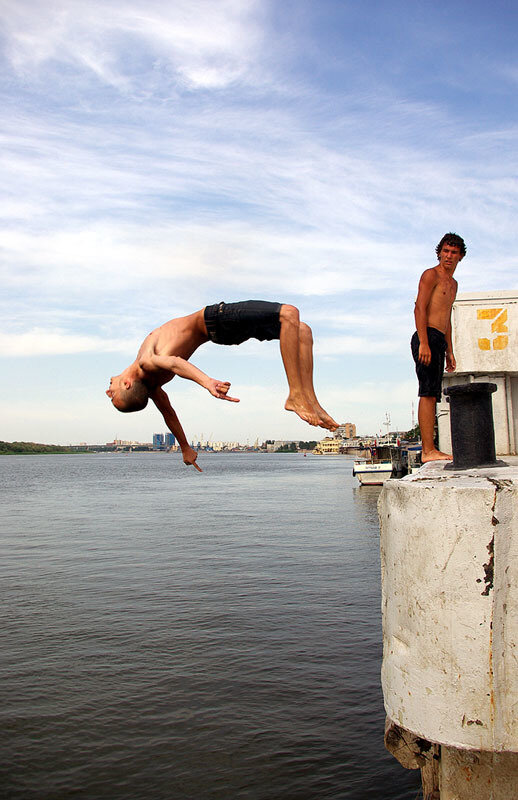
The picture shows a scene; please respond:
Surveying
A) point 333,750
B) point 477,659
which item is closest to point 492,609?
point 477,659

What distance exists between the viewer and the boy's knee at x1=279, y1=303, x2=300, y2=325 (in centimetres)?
539

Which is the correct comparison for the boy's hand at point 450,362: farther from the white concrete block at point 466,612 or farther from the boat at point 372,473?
the boat at point 372,473

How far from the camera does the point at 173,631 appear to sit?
2067cm

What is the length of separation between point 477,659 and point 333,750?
29.9ft

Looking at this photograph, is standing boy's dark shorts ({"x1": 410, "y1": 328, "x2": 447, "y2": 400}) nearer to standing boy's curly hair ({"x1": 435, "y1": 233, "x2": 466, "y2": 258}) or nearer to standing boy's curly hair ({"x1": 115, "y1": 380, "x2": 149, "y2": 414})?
standing boy's curly hair ({"x1": 435, "y1": 233, "x2": 466, "y2": 258})

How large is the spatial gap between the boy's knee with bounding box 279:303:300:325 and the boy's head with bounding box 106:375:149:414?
138 centimetres

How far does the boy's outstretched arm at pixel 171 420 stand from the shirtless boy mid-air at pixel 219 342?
14 centimetres

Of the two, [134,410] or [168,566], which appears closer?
[134,410]

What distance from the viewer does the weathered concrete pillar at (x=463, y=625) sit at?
4.82 m

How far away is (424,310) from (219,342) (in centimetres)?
252

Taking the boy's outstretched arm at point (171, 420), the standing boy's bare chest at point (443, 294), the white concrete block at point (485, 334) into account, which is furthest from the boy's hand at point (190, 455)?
the white concrete block at point (485, 334)

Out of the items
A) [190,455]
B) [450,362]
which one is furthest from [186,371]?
[450,362]

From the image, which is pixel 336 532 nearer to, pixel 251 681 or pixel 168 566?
pixel 168 566

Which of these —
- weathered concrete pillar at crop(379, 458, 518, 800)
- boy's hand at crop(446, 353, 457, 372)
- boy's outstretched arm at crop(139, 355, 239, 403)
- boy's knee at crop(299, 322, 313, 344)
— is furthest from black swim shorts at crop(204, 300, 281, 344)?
boy's hand at crop(446, 353, 457, 372)
